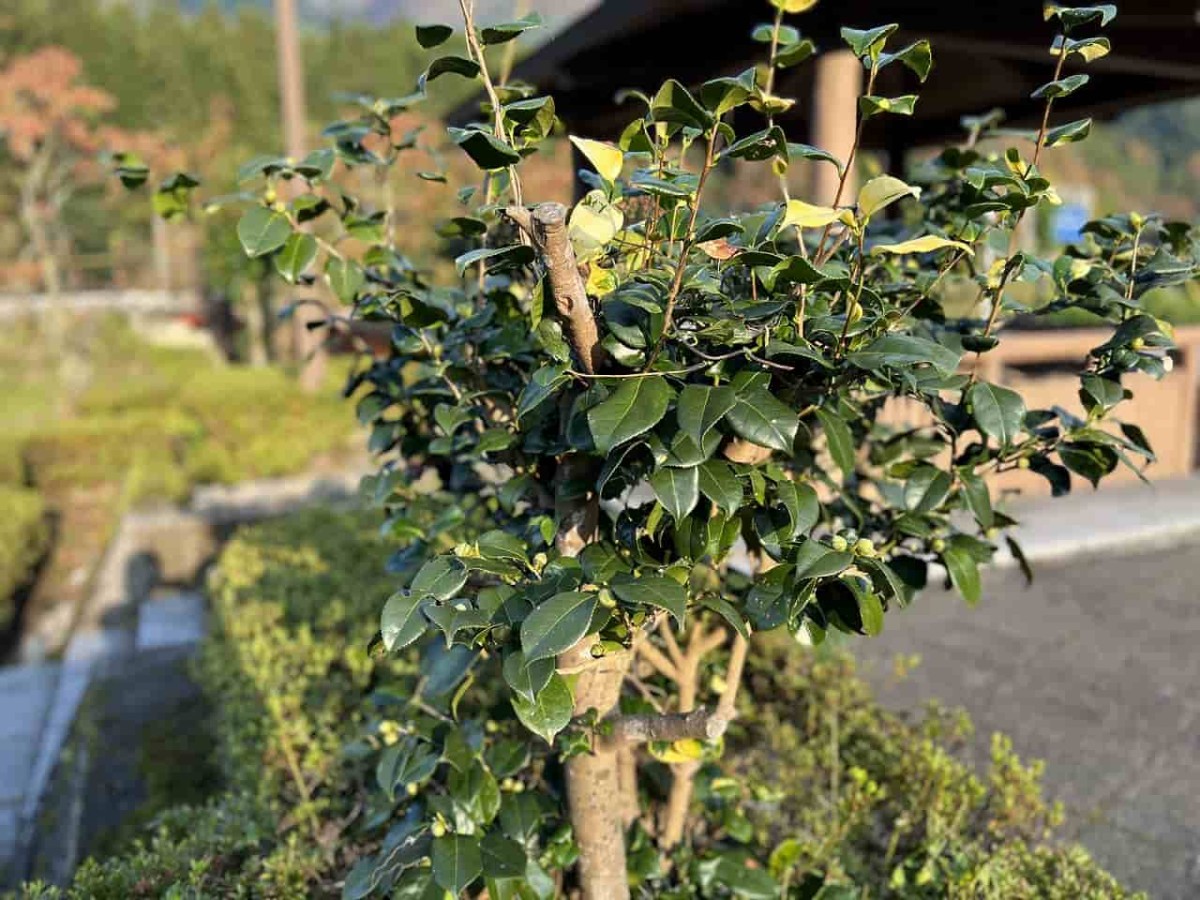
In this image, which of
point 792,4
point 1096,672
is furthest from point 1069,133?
point 1096,672

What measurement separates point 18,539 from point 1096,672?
22.1 ft

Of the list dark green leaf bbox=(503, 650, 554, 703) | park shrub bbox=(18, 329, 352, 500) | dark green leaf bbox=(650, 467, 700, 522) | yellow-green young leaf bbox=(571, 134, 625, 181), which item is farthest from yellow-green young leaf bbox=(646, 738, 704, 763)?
park shrub bbox=(18, 329, 352, 500)

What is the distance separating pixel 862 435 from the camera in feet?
6.43

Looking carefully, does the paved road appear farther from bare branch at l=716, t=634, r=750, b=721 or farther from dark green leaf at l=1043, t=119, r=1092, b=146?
dark green leaf at l=1043, t=119, r=1092, b=146

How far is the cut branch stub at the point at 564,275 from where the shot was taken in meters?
1.02

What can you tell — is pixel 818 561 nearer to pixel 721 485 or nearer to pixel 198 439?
pixel 721 485

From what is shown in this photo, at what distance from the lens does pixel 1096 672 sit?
327cm

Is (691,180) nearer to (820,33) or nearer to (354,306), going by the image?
(354,306)

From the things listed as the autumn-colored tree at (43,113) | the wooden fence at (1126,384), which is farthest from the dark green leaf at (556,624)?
the autumn-colored tree at (43,113)

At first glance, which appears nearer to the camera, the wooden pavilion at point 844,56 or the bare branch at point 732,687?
the bare branch at point 732,687

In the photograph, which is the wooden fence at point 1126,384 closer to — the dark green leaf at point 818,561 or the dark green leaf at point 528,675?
the dark green leaf at point 818,561

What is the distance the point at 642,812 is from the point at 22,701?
3.85m

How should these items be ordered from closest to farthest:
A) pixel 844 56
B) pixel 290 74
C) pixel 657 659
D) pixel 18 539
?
pixel 657 659
pixel 844 56
pixel 18 539
pixel 290 74

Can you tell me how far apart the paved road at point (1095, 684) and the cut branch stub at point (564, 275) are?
1824 mm
